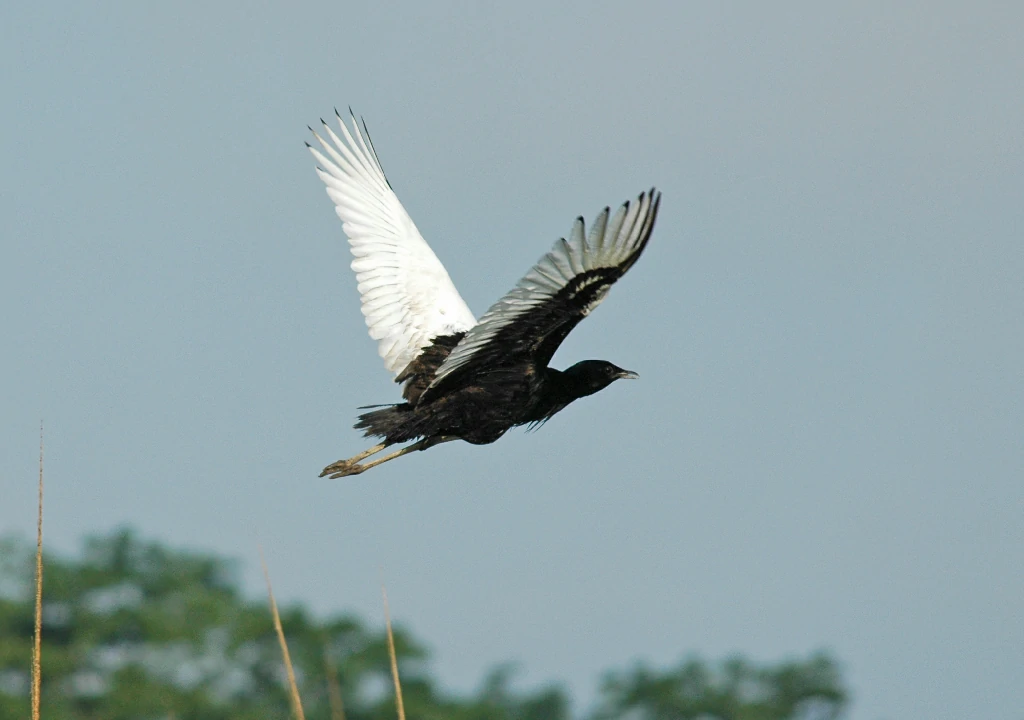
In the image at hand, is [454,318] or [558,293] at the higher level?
[454,318]

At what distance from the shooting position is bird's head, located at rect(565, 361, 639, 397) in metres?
8.41

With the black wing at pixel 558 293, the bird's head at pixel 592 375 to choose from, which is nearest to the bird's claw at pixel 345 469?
the black wing at pixel 558 293

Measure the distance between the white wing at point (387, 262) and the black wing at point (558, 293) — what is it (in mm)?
1521

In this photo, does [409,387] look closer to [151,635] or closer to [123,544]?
[151,635]

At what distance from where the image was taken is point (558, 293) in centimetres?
673

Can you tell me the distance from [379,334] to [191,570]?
4563 centimetres

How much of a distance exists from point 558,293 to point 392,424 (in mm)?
1775

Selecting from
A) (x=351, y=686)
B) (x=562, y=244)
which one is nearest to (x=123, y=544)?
(x=351, y=686)

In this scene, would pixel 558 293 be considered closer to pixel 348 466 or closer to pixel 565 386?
pixel 565 386

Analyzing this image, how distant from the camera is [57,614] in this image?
151ft

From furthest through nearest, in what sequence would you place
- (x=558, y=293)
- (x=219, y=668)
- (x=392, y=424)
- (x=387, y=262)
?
(x=219, y=668), (x=387, y=262), (x=392, y=424), (x=558, y=293)

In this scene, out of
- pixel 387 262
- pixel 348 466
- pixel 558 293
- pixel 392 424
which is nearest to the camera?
pixel 558 293

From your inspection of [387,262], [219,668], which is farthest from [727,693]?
[387,262]

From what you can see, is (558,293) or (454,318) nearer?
(558,293)
